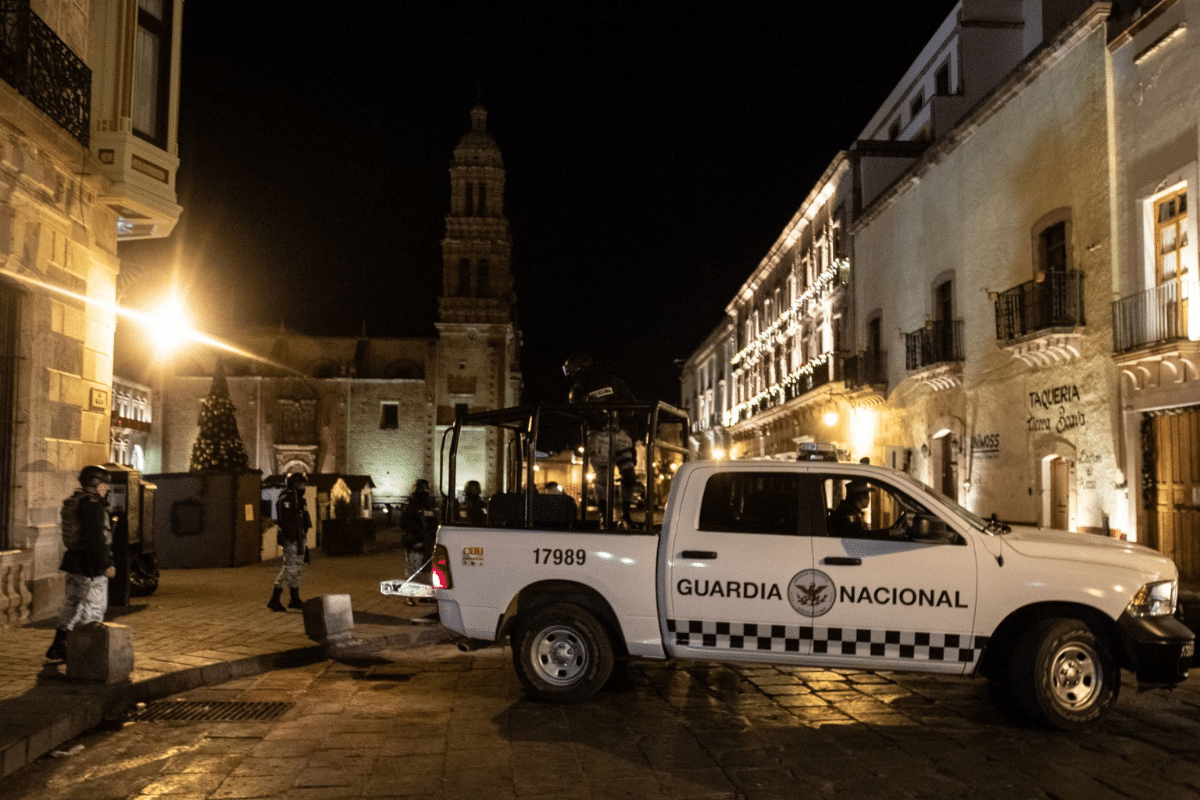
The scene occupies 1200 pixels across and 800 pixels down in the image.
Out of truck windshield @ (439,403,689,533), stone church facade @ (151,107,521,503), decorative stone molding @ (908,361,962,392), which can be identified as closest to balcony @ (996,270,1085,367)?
decorative stone molding @ (908,361,962,392)

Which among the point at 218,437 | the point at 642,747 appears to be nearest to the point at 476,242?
the point at 218,437

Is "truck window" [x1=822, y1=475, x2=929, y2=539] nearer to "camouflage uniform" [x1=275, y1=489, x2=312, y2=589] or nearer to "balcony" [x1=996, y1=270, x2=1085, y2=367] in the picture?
"camouflage uniform" [x1=275, y1=489, x2=312, y2=589]

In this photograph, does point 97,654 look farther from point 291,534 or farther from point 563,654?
point 291,534

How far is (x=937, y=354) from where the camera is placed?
21.3 meters

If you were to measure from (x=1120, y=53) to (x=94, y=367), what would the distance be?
15.7 metres

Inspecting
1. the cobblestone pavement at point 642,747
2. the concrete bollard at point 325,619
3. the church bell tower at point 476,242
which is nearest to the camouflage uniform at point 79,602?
the cobblestone pavement at point 642,747

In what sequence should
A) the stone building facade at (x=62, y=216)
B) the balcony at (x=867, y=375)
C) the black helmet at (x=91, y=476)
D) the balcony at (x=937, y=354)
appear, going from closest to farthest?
the black helmet at (x=91, y=476) < the stone building facade at (x=62, y=216) < the balcony at (x=937, y=354) < the balcony at (x=867, y=375)

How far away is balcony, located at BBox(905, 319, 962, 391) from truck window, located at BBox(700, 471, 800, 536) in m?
15.2

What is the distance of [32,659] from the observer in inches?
322

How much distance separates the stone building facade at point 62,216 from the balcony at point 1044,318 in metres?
13.9

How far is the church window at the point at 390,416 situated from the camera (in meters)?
60.9

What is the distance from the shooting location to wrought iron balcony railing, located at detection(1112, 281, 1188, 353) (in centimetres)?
1312

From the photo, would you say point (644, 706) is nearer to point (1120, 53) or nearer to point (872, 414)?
point (1120, 53)

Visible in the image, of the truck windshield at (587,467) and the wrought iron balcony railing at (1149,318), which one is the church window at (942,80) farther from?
the truck windshield at (587,467)
